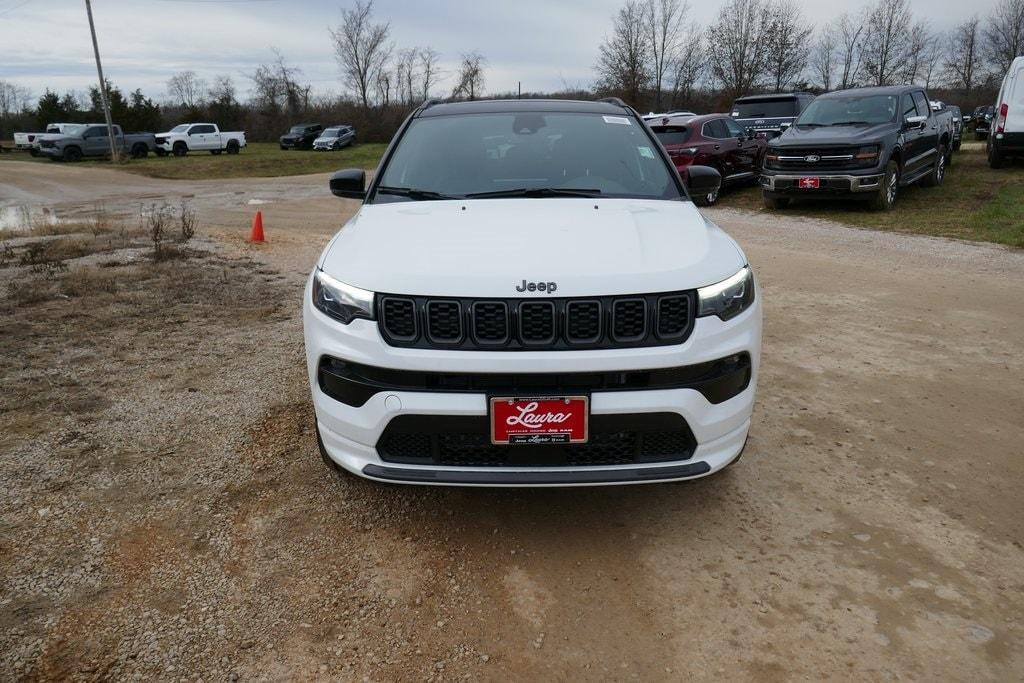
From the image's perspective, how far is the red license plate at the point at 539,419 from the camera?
2629 millimetres

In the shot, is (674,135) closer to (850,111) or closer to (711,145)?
(711,145)

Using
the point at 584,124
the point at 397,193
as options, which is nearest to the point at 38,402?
the point at 397,193

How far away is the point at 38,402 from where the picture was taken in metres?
Result: 4.51

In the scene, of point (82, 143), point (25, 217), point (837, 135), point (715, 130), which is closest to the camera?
point (837, 135)

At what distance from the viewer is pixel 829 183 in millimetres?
12031

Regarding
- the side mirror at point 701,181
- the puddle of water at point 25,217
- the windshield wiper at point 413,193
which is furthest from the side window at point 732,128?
the puddle of water at point 25,217

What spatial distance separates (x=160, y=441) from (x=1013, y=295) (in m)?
7.24

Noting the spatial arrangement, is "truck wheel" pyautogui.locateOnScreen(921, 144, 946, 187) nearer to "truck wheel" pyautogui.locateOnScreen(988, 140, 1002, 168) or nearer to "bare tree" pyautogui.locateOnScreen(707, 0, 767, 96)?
"truck wheel" pyautogui.locateOnScreen(988, 140, 1002, 168)

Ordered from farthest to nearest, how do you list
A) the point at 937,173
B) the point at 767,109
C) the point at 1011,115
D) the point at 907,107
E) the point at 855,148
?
1. the point at 767,109
2. the point at 1011,115
3. the point at 937,173
4. the point at 907,107
5. the point at 855,148

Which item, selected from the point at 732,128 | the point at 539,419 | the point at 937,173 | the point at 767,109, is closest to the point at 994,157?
the point at 937,173

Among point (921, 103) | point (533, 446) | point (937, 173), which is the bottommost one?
point (533, 446)

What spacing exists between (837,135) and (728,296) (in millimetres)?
10501

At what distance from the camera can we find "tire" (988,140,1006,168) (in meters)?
15.7

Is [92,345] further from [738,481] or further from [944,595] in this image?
[944,595]
